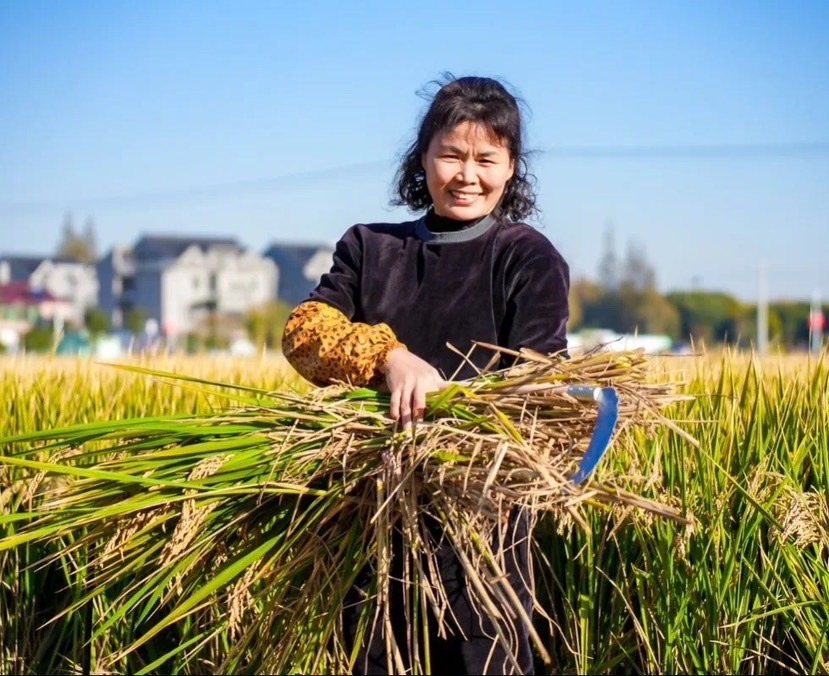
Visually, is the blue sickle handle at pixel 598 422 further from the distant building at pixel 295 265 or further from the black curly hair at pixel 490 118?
the distant building at pixel 295 265

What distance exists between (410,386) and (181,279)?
77.2 meters

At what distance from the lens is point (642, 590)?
119 inches

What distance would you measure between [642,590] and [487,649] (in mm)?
764

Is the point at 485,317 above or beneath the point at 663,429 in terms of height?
above

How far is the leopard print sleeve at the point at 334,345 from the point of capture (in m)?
2.35

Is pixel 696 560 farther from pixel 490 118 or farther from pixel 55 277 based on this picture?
pixel 55 277

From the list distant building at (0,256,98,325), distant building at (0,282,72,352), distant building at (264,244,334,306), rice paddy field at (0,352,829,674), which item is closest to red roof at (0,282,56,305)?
distant building at (0,282,72,352)

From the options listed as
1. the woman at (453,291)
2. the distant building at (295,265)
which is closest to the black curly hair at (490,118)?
the woman at (453,291)

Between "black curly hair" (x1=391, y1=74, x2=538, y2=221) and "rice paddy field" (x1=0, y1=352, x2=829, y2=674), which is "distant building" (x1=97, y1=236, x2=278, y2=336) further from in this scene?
"black curly hair" (x1=391, y1=74, x2=538, y2=221)

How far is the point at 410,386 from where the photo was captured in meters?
2.22

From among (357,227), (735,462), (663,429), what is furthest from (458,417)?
(735,462)

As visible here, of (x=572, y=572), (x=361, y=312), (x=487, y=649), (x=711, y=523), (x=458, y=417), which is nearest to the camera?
(x=458, y=417)

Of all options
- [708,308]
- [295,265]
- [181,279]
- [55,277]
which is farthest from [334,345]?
[55,277]

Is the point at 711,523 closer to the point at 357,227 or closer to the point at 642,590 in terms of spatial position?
the point at 642,590
